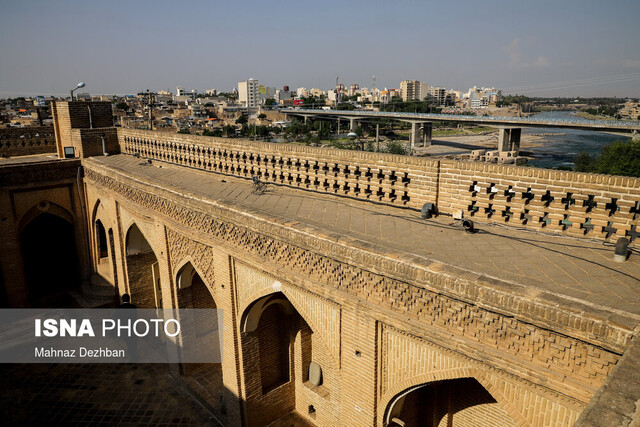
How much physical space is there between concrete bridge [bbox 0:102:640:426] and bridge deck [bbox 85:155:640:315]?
0.02 meters

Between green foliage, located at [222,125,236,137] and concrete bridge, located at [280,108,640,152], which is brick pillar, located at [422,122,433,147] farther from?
green foliage, located at [222,125,236,137]

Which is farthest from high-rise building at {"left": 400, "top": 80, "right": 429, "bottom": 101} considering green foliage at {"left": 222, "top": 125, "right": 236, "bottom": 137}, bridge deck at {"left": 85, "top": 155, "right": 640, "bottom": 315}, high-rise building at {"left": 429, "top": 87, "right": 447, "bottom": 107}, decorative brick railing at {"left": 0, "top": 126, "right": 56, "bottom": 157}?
bridge deck at {"left": 85, "top": 155, "right": 640, "bottom": 315}

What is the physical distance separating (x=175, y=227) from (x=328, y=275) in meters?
3.37

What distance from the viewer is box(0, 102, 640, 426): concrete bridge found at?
3047 millimetres

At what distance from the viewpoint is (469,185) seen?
4.64m

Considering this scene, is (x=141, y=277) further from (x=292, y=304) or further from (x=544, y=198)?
(x=544, y=198)

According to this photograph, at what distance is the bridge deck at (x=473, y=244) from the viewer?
128 inches

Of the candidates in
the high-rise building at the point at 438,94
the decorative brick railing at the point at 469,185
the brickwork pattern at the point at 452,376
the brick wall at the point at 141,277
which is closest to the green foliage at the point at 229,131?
the brick wall at the point at 141,277

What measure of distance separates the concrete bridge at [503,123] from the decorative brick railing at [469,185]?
32.1 m

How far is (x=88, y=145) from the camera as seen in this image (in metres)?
11.2

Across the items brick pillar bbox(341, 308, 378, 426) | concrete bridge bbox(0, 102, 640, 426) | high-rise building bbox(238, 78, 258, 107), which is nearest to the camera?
concrete bridge bbox(0, 102, 640, 426)

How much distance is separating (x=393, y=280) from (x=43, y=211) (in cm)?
1051

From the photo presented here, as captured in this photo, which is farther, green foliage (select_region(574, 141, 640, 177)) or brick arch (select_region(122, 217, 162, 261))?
green foliage (select_region(574, 141, 640, 177))

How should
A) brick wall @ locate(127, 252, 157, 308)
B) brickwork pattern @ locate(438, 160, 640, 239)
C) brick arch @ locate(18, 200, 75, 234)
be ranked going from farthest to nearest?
brick arch @ locate(18, 200, 75, 234), brick wall @ locate(127, 252, 157, 308), brickwork pattern @ locate(438, 160, 640, 239)
